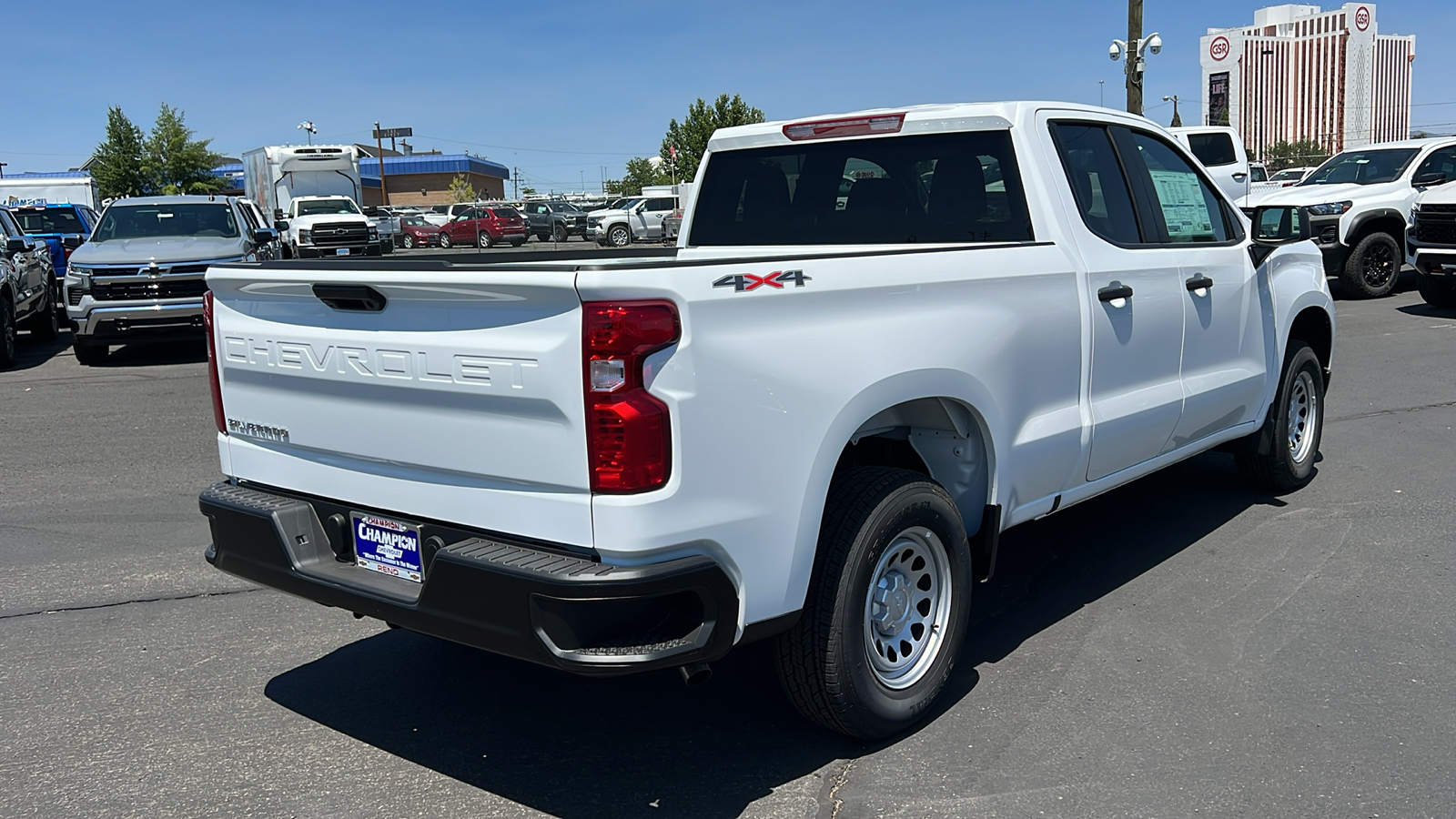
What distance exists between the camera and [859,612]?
11.3 ft

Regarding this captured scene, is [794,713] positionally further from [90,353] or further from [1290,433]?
[90,353]

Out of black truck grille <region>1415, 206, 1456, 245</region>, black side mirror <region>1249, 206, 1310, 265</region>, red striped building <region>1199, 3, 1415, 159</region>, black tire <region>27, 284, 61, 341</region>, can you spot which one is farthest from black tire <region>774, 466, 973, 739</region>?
red striped building <region>1199, 3, 1415, 159</region>

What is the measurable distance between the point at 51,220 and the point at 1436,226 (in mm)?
22355

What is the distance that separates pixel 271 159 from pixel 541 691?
30572mm

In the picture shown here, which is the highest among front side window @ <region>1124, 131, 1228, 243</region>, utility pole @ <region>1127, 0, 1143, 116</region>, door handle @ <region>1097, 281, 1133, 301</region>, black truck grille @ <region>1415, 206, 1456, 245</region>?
utility pole @ <region>1127, 0, 1143, 116</region>

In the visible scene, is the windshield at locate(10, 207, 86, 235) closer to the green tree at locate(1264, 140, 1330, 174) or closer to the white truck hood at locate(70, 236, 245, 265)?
the white truck hood at locate(70, 236, 245, 265)

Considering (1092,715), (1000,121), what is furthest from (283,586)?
(1000,121)

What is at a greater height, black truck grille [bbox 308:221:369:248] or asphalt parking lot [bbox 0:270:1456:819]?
black truck grille [bbox 308:221:369:248]

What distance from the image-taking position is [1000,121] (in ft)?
15.1

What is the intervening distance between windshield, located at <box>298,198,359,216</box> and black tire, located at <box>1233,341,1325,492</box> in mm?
27237

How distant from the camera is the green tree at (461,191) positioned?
104250mm

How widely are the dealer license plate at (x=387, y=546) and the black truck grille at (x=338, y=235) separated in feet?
86.2

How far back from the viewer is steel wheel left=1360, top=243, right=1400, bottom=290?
16.6 m

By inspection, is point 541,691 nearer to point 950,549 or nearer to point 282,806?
point 282,806
